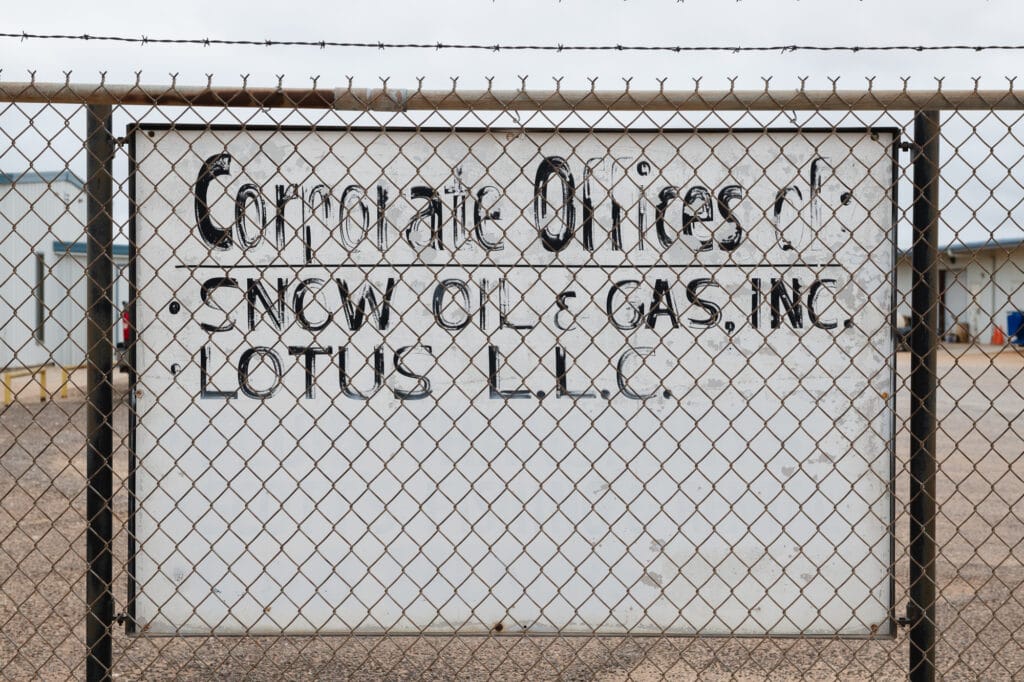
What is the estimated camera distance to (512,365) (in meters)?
3.06

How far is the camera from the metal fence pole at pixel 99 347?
9.66 feet

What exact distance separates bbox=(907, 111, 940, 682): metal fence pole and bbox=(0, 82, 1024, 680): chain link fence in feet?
0.03

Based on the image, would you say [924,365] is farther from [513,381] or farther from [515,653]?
[515,653]

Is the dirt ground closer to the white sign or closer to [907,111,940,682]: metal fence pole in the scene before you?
[907,111,940,682]: metal fence pole

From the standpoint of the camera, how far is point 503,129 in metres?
2.98

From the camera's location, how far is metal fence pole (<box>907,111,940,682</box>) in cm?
301

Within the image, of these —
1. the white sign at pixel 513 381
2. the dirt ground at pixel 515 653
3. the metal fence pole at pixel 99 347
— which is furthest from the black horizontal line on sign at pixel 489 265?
the dirt ground at pixel 515 653

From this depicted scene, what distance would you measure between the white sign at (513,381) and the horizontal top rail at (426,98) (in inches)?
4.0

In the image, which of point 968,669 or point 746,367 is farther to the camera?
point 968,669

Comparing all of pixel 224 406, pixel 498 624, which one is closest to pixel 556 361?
pixel 498 624

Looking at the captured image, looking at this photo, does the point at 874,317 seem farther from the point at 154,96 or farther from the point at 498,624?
the point at 154,96

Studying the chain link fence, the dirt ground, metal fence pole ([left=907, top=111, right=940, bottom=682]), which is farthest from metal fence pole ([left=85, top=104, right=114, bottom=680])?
metal fence pole ([left=907, top=111, right=940, bottom=682])

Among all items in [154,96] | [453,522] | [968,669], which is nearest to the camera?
[154,96]

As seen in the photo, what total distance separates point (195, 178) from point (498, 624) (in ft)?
5.74
